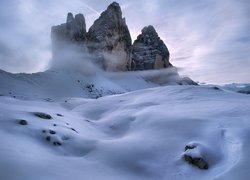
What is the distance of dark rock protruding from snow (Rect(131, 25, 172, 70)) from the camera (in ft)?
493

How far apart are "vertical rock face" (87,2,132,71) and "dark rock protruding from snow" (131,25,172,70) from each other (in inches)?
653

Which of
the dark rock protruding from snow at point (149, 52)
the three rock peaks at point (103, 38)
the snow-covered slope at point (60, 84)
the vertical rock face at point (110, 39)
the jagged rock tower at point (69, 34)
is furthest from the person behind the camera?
the dark rock protruding from snow at point (149, 52)

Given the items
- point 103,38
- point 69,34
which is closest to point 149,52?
point 103,38

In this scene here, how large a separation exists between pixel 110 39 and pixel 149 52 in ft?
110

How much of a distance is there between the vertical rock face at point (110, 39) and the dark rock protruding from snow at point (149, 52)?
1657 cm

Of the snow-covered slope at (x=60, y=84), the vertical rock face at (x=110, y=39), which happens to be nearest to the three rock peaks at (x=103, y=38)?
the vertical rock face at (x=110, y=39)

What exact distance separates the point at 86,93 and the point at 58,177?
2559 inches

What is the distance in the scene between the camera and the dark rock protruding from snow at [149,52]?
150375 mm

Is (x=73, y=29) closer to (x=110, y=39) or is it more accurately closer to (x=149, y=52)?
(x=110, y=39)

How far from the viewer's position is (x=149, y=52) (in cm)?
15175

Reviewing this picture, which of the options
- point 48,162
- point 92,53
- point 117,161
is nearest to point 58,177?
point 48,162

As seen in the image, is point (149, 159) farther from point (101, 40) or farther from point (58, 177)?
point (101, 40)

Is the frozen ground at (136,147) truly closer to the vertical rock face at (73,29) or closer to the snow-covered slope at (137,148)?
the snow-covered slope at (137,148)

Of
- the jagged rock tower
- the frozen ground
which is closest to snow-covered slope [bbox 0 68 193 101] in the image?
the jagged rock tower
